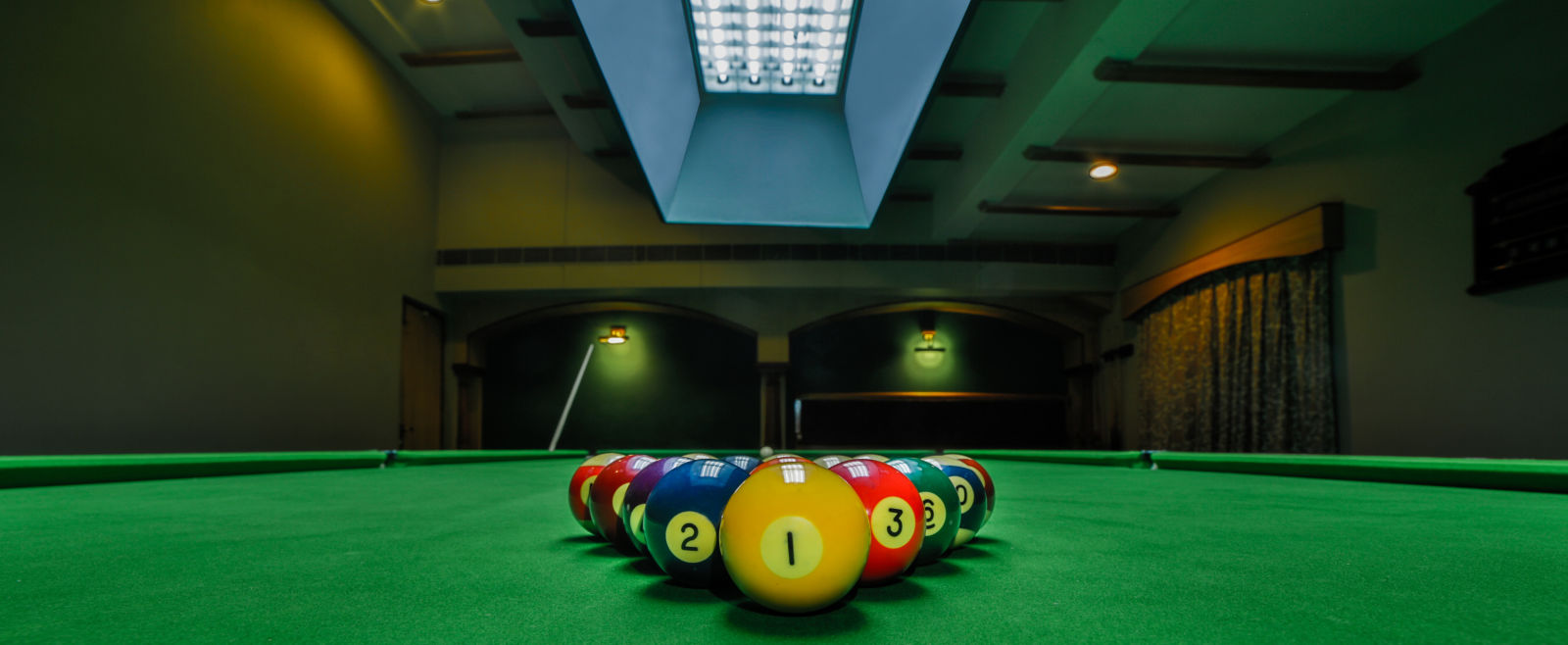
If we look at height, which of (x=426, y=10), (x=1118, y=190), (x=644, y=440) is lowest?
(x=644, y=440)

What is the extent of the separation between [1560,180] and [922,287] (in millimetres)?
5275

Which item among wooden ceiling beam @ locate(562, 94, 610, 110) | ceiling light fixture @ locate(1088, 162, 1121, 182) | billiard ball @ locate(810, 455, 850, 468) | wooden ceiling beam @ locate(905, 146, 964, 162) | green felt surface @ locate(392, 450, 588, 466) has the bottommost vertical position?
green felt surface @ locate(392, 450, 588, 466)

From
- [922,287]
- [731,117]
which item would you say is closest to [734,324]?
[922,287]

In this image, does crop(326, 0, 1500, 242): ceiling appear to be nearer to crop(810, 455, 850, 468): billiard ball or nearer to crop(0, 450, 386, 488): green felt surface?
crop(0, 450, 386, 488): green felt surface

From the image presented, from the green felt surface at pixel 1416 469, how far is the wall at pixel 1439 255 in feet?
5.93

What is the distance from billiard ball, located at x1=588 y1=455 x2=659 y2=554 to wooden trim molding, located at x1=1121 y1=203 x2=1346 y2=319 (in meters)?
5.43

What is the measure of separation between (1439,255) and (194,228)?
7568mm

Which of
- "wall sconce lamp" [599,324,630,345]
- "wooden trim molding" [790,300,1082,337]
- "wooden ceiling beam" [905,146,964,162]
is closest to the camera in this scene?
"wooden ceiling beam" [905,146,964,162]

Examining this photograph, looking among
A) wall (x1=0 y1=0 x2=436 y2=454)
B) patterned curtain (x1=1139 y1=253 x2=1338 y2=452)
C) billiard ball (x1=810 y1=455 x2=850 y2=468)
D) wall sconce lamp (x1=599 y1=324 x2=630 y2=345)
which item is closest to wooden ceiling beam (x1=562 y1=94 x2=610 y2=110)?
wall (x1=0 y1=0 x2=436 y2=454)

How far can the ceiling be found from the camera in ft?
13.4

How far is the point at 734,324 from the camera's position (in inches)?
359

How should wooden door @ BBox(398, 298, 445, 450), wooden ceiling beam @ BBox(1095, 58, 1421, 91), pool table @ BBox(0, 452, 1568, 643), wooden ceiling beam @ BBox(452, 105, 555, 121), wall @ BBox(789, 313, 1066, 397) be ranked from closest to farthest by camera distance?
pool table @ BBox(0, 452, 1568, 643)
wooden ceiling beam @ BBox(1095, 58, 1421, 91)
wooden ceiling beam @ BBox(452, 105, 555, 121)
wooden door @ BBox(398, 298, 445, 450)
wall @ BBox(789, 313, 1066, 397)

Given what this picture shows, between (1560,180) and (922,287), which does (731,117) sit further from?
(1560,180)

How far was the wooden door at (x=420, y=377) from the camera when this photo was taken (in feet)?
26.8
